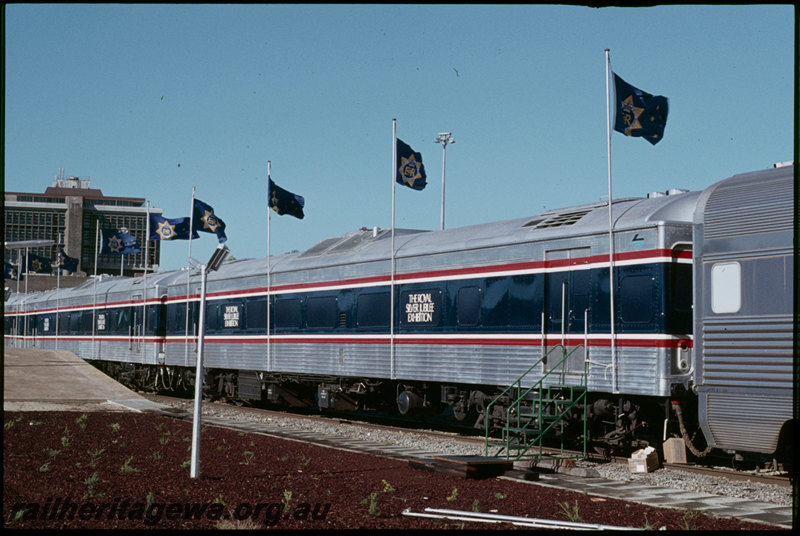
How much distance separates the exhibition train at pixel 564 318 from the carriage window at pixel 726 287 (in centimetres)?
2

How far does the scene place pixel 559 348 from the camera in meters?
15.5

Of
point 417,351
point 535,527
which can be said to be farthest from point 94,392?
point 535,527

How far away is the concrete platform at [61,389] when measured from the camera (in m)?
22.8

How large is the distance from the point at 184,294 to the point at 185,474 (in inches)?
723

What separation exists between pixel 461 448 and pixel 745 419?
5620mm

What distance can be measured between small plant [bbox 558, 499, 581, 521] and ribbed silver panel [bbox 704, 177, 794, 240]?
4869 mm

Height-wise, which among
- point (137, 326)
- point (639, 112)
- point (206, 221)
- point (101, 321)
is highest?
point (639, 112)

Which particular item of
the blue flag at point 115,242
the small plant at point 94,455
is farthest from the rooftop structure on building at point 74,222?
the small plant at point 94,455

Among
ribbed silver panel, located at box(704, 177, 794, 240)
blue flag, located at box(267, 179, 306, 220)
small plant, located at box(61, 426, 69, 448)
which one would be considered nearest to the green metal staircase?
ribbed silver panel, located at box(704, 177, 794, 240)

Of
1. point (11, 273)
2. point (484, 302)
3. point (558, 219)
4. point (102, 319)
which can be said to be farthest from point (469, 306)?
point (11, 273)

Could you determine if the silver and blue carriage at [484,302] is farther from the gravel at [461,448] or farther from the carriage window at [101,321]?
the carriage window at [101,321]

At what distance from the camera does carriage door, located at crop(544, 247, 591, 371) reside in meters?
15.1

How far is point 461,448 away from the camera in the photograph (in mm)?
16297

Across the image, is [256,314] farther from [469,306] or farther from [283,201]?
[469,306]
